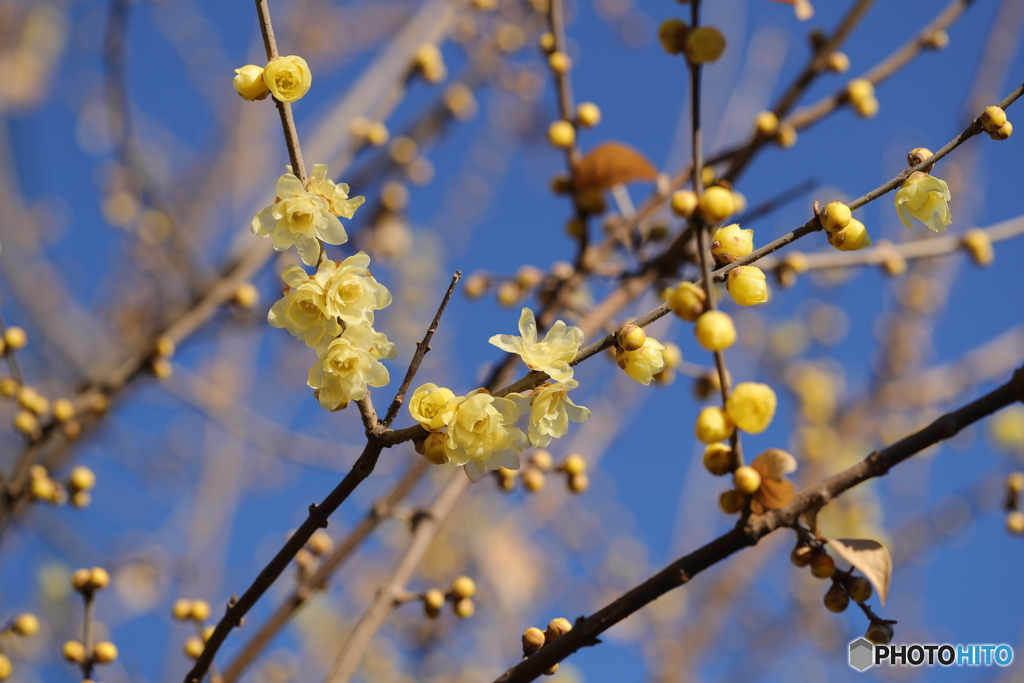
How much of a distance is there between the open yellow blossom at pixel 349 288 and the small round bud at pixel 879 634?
0.88m

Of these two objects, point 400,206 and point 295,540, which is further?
point 400,206

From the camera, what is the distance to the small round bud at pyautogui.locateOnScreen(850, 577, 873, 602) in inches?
46.0

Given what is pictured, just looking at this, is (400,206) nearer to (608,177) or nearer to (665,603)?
(608,177)

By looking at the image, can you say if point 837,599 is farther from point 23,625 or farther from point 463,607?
point 23,625

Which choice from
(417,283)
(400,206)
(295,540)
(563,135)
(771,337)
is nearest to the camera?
(295,540)

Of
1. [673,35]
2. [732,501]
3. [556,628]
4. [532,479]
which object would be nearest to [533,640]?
[556,628]

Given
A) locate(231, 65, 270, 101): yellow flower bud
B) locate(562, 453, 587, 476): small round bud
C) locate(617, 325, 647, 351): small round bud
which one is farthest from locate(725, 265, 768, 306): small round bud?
locate(562, 453, 587, 476): small round bud

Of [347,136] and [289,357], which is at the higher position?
[289,357]

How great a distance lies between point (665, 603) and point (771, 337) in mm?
2323

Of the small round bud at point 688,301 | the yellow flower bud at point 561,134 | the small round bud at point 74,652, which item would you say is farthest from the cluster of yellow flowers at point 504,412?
the yellow flower bud at point 561,134

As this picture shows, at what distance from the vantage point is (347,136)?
309 cm

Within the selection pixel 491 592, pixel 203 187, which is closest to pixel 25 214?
pixel 203 187

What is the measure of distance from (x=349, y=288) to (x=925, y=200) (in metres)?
0.85

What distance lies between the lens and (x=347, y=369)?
1.04m
